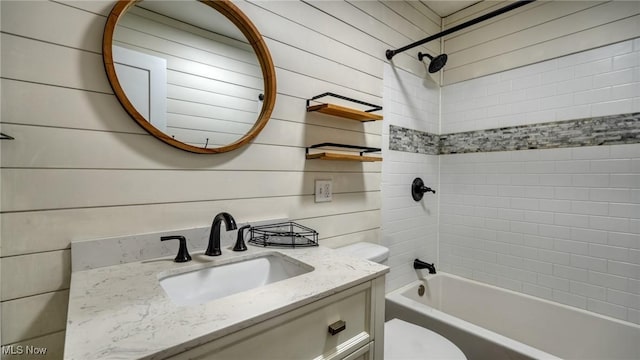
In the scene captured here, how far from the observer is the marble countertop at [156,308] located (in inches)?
20.3

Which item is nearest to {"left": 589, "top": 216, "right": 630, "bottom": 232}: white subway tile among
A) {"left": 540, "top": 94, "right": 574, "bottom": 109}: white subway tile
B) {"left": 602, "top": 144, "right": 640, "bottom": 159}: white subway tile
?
{"left": 602, "top": 144, "right": 640, "bottom": 159}: white subway tile

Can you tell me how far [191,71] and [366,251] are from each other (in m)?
1.22

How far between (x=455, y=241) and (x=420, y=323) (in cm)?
90

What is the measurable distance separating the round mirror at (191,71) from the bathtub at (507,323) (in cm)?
150

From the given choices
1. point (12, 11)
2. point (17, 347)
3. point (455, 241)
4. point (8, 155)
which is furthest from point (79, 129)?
point (455, 241)

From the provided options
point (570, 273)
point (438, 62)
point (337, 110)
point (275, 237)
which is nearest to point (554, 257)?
point (570, 273)

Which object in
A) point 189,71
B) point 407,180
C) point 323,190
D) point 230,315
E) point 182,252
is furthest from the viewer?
point 407,180

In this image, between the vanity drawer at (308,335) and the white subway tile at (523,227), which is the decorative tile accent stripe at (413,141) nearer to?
the white subway tile at (523,227)

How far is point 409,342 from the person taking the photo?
139cm

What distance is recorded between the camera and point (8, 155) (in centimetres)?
77

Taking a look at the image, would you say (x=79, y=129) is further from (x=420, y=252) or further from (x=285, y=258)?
(x=420, y=252)

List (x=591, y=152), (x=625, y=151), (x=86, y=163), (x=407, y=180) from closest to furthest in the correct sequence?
(x=86, y=163) → (x=625, y=151) → (x=591, y=152) → (x=407, y=180)

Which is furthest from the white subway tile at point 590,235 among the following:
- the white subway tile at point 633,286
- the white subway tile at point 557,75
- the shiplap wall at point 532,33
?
the shiplap wall at point 532,33

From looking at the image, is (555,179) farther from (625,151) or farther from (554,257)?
(554,257)
